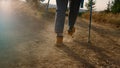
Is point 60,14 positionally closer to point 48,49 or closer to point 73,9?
point 73,9

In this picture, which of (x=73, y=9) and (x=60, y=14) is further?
(x=73, y=9)

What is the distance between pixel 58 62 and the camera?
15.1 feet

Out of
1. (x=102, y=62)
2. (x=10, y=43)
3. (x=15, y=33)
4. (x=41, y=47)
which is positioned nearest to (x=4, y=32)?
(x=15, y=33)

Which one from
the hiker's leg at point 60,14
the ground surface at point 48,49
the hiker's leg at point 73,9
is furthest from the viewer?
the hiker's leg at point 73,9

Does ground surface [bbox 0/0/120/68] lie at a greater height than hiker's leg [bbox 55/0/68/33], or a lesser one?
lesser

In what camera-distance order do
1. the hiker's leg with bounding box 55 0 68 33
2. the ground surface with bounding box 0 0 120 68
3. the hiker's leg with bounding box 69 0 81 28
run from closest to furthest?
the ground surface with bounding box 0 0 120 68 < the hiker's leg with bounding box 55 0 68 33 < the hiker's leg with bounding box 69 0 81 28

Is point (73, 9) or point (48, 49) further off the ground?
point (73, 9)

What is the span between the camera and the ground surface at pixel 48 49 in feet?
14.8

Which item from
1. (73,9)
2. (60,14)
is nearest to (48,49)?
(60,14)

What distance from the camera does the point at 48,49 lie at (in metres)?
5.40

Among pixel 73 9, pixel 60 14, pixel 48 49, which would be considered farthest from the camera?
pixel 73 9

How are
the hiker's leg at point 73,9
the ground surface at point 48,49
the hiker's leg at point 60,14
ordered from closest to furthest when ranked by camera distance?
the ground surface at point 48,49 < the hiker's leg at point 60,14 < the hiker's leg at point 73,9

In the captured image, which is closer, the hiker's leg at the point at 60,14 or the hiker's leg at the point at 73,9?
the hiker's leg at the point at 60,14

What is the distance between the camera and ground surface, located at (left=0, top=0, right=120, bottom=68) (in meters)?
4.52
